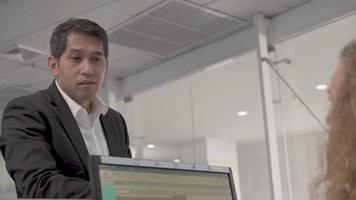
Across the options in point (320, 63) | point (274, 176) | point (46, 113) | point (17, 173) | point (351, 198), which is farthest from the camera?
point (320, 63)

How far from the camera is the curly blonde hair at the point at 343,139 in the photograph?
918 mm

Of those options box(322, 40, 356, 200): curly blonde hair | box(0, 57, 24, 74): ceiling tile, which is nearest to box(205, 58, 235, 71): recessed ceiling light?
box(0, 57, 24, 74): ceiling tile

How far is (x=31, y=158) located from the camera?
1456mm

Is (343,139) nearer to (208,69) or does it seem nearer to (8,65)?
(208,69)

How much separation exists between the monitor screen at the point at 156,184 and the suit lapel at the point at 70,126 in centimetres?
37

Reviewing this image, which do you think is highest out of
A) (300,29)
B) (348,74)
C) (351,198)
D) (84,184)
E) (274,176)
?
(300,29)

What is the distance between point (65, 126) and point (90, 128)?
0.13m

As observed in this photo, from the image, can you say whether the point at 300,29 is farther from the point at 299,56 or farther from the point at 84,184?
the point at 84,184

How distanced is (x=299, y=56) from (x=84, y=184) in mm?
4415

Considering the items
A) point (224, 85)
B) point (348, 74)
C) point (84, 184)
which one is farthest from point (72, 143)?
point (224, 85)

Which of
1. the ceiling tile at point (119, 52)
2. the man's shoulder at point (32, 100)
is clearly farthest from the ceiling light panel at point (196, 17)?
the man's shoulder at point (32, 100)

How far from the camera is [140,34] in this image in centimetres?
559

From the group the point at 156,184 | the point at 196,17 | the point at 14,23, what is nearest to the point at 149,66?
the point at 196,17

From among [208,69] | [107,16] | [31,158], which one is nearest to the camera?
[31,158]
